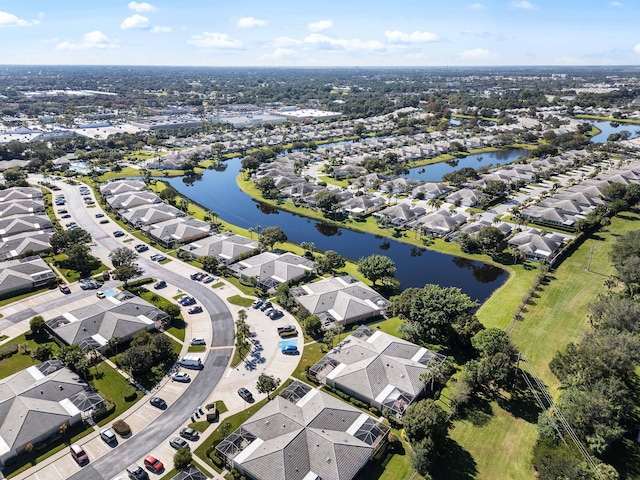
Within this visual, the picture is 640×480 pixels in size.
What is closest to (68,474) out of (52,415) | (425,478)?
(52,415)

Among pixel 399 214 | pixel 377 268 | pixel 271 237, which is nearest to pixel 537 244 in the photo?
pixel 399 214

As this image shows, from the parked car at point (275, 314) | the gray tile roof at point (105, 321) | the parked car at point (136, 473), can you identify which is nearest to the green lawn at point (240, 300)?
the parked car at point (275, 314)

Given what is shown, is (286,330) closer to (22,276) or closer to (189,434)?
(189,434)

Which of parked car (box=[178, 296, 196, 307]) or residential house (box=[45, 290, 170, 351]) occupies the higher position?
residential house (box=[45, 290, 170, 351])

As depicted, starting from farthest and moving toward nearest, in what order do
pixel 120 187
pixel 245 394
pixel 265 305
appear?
pixel 120 187
pixel 265 305
pixel 245 394

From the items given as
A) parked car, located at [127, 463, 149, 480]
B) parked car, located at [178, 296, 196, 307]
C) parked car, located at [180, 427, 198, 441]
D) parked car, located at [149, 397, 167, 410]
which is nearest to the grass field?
parked car, located at [180, 427, 198, 441]

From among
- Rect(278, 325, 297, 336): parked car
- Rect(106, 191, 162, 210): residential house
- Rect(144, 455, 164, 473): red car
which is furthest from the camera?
Rect(106, 191, 162, 210): residential house

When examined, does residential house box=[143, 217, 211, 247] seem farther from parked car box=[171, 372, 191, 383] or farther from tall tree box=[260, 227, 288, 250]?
parked car box=[171, 372, 191, 383]
